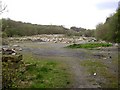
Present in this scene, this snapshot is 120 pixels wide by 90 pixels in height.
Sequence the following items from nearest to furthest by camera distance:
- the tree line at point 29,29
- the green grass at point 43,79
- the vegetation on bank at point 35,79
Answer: the vegetation on bank at point 35,79 < the green grass at point 43,79 < the tree line at point 29,29

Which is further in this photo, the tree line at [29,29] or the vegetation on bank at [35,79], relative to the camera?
the tree line at [29,29]

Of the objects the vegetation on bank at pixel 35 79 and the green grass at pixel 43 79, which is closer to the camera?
the vegetation on bank at pixel 35 79

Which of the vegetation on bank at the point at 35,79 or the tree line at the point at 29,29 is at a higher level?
the tree line at the point at 29,29

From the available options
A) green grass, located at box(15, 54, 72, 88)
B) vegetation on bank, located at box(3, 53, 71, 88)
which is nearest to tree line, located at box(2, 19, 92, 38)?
green grass, located at box(15, 54, 72, 88)

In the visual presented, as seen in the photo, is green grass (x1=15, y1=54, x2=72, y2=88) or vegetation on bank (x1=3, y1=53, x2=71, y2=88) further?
green grass (x1=15, y1=54, x2=72, y2=88)

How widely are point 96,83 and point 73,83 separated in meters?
1.52

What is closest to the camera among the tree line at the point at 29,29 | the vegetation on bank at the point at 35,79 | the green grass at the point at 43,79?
the vegetation on bank at the point at 35,79

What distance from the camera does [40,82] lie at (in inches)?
715

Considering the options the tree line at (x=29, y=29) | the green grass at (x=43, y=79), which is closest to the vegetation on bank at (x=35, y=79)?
the green grass at (x=43, y=79)

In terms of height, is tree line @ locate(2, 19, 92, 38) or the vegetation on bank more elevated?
tree line @ locate(2, 19, 92, 38)

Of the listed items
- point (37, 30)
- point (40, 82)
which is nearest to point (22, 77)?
point (40, 82)

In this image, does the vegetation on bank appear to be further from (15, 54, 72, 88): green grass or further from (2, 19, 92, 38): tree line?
(2, 19, 92, 38): tree line

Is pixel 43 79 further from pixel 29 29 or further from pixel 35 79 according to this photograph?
pixel 29 29

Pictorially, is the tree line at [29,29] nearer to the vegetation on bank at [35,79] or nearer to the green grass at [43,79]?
the green grass at [43,79]
